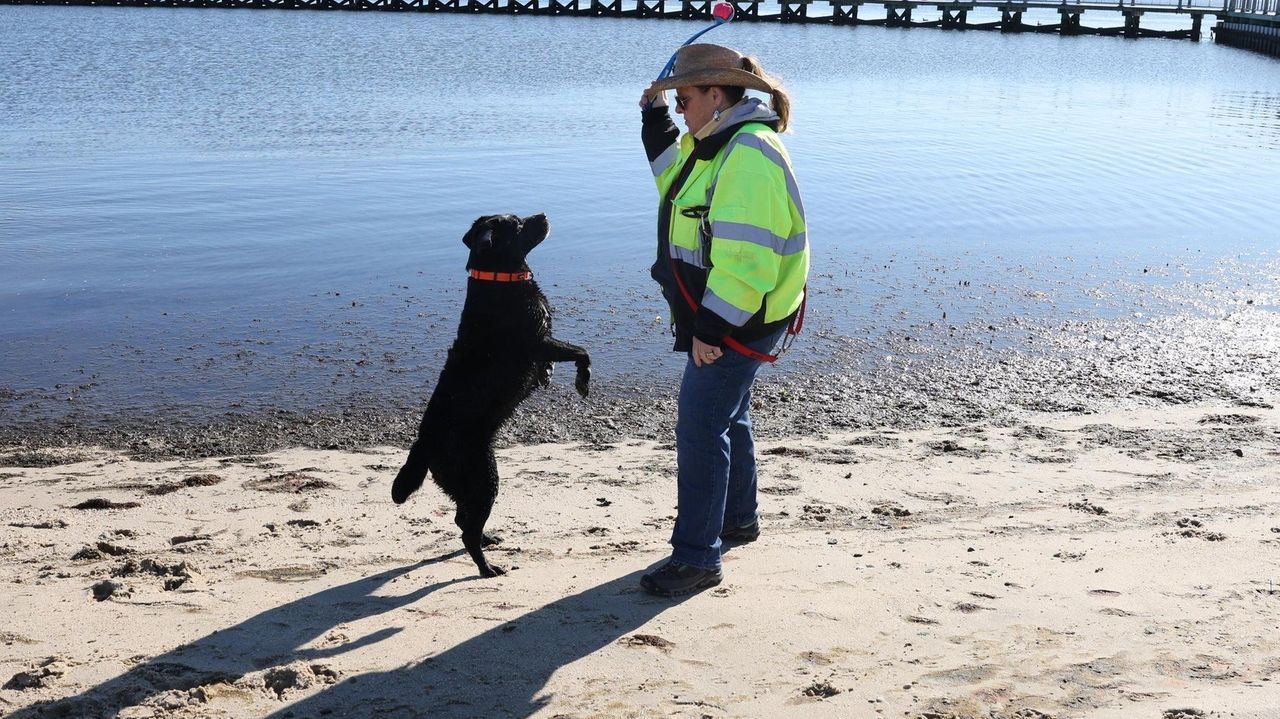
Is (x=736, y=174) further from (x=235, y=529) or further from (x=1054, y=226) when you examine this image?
(x=1054, y=226)

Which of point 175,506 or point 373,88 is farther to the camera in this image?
point 373,88

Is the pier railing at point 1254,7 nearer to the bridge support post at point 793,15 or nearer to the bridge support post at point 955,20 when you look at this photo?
the bridge support post at point 955,20

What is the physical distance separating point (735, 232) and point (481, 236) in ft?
4.69

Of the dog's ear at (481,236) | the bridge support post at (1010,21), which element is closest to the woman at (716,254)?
the dog's ear at (481,236)

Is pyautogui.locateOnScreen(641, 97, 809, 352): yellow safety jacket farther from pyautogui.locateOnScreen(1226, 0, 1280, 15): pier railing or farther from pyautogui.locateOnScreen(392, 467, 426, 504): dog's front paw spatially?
pyautogui.locateOnScreen(1226, 0, 1280, 15): pier railing

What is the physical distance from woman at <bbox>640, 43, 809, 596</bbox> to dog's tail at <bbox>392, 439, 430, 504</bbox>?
3.24 ft

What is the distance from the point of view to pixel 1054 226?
41.7ft

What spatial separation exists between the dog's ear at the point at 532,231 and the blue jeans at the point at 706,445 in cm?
113

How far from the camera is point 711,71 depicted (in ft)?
12.8

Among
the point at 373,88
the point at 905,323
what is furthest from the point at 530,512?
the point at 373,88

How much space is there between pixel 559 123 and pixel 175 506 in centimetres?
1627

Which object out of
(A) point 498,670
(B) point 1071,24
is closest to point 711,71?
(A) point 498,670

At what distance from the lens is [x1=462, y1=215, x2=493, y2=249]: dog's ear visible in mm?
4770

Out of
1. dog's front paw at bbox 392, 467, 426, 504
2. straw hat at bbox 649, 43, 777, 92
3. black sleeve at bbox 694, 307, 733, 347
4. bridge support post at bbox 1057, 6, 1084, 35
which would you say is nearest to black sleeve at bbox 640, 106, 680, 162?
straw hat at bbox 649, 43, 777, 92
